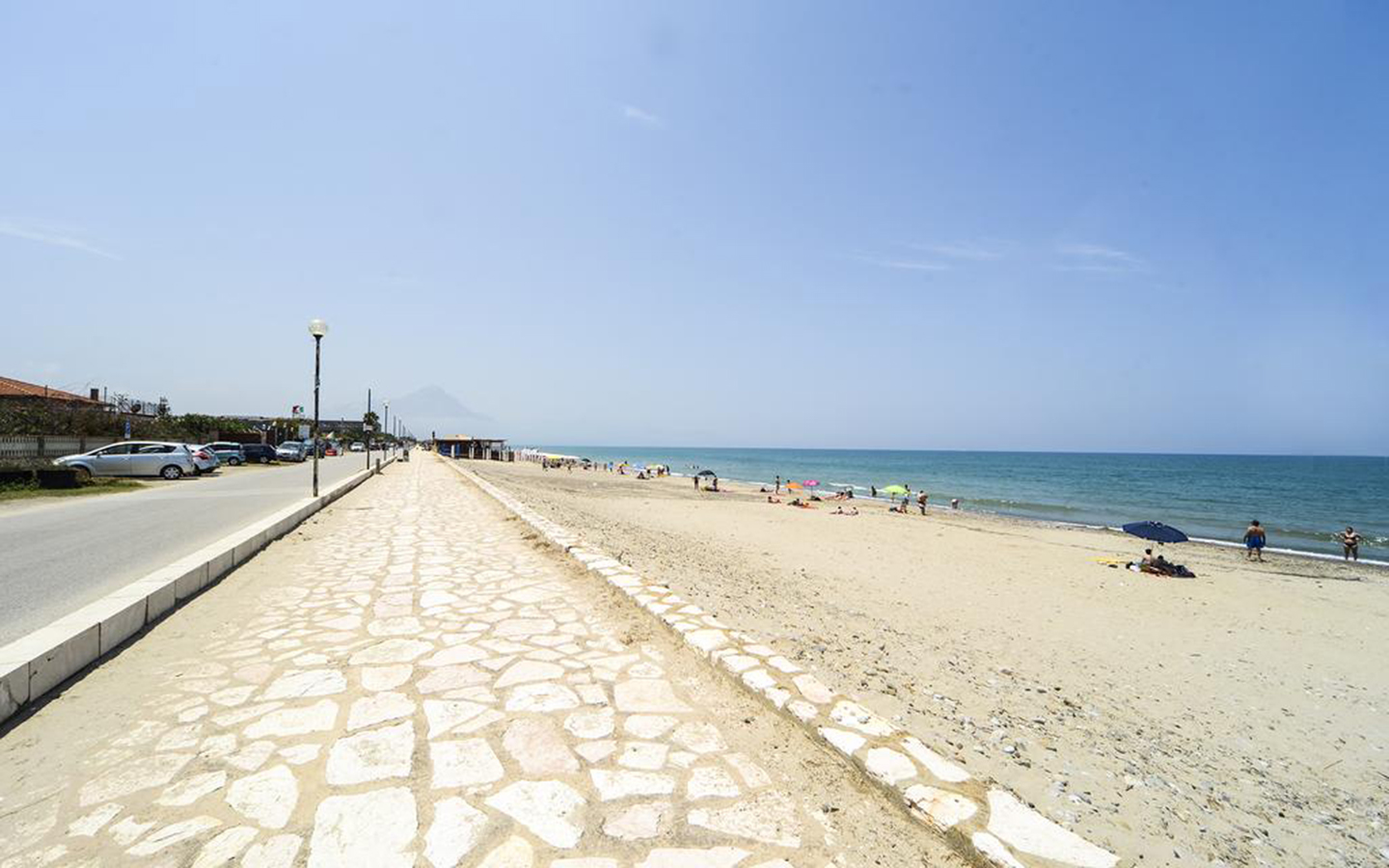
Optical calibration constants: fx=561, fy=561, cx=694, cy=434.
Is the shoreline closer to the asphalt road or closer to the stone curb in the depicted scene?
the stone curb

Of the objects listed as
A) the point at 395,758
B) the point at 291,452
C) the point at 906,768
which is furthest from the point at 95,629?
the point at 291,452

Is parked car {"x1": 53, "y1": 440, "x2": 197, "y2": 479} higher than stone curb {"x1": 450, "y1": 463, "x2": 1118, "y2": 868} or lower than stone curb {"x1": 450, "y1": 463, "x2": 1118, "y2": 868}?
higher

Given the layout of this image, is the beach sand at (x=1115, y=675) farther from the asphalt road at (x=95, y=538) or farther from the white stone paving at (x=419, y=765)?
the asphalt road at (x=95, y=538)

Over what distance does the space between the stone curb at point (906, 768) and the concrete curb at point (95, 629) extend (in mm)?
3968

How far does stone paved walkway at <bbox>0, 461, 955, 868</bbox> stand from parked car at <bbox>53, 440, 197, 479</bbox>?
21069 mm

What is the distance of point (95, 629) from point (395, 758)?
2910mm

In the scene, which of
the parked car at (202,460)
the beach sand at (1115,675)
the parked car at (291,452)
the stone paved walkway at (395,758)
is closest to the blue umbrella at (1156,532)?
the beach sand at (1115,675)

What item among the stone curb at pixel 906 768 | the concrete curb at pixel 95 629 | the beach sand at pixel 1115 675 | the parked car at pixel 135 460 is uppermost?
the parked car at pixel 135 460

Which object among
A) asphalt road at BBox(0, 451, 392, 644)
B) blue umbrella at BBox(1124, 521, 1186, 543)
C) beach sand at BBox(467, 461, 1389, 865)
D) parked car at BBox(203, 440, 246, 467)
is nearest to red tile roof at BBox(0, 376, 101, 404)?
parked car at BBox(203, 440, 246, 467)

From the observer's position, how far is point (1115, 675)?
597cm

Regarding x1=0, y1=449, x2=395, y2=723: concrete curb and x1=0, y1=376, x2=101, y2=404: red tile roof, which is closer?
x1=0, y1=449, x2=395, y2=723: concrete curb

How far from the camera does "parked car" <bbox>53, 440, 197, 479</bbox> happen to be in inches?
741

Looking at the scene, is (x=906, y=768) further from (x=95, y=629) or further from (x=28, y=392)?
(x=28, y=392)

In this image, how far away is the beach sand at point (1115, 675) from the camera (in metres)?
3.36
